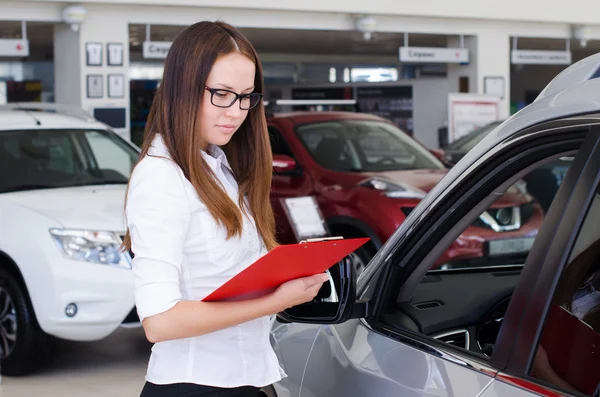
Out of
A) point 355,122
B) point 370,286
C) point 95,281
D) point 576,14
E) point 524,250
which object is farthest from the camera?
point 576,14

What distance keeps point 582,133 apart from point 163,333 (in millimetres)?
819

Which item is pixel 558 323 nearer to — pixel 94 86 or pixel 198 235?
pixel 198 235

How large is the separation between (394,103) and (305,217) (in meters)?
12.6

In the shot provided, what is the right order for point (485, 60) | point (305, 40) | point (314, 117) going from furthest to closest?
point (305, 40), point (485, 60), point (314, 117)

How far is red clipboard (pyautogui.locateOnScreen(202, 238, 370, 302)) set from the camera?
1818mm

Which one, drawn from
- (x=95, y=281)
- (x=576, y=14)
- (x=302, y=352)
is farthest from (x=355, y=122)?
(x=576, y=14)

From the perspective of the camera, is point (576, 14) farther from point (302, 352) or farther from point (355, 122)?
point (302, 352)

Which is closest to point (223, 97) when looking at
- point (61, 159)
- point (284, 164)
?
→ point (61, 159)

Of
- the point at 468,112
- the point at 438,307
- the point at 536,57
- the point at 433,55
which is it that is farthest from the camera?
the point at 536,57

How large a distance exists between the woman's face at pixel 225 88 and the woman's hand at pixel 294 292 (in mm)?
331

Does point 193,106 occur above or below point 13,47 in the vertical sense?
below

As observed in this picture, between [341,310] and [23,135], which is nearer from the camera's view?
[341,310]

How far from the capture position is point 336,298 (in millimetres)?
2145

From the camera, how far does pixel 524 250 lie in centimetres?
755
